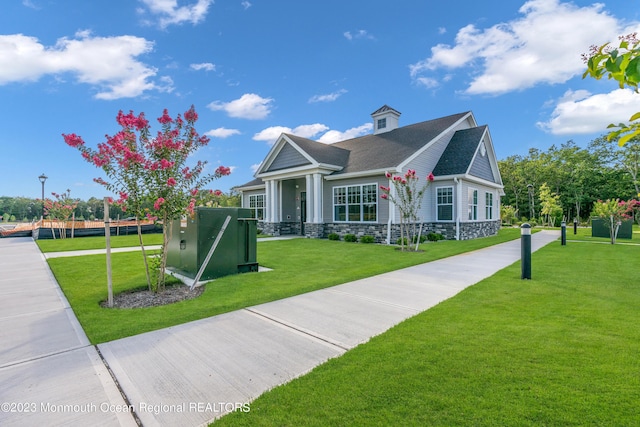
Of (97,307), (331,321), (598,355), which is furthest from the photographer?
(97,307)

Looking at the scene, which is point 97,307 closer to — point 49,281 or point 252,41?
point 49,281

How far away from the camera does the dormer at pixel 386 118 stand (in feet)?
61.9

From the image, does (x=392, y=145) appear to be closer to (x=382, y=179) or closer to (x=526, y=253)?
(x=382, y=179)

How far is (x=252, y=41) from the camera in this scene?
1357 centimetres

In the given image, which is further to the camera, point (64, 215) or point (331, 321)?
point (64, 215)

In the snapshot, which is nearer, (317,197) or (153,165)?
(153,165)

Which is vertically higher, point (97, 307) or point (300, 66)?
point (300, 66)

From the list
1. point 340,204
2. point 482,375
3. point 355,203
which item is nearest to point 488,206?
point 355,203

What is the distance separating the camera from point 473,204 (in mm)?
15844

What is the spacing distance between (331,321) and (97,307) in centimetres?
357

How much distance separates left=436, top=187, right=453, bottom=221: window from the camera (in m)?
14.5

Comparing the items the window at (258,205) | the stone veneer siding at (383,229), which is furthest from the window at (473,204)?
the window at (258,205)

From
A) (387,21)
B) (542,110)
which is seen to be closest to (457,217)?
(387,21)

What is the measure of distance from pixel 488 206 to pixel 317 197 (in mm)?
10441
